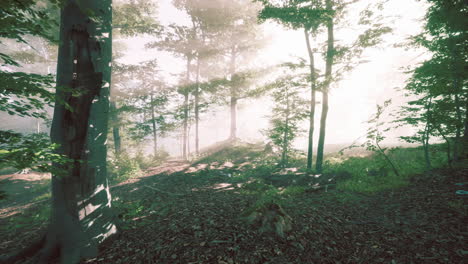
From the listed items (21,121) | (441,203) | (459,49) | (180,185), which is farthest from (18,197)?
(21,121)

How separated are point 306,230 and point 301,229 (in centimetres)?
11

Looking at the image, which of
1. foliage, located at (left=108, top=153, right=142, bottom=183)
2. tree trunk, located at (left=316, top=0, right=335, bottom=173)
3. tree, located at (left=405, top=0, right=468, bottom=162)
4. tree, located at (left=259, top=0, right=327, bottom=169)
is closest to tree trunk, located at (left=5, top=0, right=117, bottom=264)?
tree, located at (left=259, top=0, right=327, bottom=169)

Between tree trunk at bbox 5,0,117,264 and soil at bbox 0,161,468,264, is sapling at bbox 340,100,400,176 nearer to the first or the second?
soil at bbox 0,161,468,264

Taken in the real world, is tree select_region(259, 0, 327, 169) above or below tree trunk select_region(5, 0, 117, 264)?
above

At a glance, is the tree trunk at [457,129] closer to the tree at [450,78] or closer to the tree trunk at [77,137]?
the tree at [450,78]

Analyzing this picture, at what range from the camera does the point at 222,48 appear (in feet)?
54.4

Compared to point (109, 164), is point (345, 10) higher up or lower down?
higher up

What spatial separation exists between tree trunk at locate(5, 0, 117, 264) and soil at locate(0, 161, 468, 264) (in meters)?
0.57

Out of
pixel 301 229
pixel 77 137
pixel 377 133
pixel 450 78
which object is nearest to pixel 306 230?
pixel 301 229

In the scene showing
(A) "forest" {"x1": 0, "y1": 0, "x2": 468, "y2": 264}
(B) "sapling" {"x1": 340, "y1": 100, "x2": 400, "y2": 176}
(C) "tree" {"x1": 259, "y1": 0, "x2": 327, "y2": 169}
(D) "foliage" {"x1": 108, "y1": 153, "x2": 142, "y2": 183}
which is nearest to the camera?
(A) "forest" {"x1": 0, "y1": 0, "x2": 468, "y2": 264}

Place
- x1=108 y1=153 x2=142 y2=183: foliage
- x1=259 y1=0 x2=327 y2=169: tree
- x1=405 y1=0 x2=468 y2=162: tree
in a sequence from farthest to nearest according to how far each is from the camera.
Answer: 1. x1=108 y1=153 x2=142 y2=183: foliage
2. x1=259 y1=0 x2=327 y2=169: tree
3. x1=405 y1=0 x2=468 y2=162: tree

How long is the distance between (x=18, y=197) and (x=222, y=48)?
58.3 feet

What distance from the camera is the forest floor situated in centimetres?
327

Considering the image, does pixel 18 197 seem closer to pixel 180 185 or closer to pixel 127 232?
pixel 180 185
